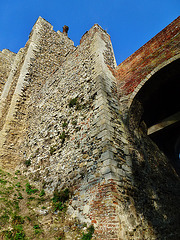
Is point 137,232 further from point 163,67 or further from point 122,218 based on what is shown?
point 163,67

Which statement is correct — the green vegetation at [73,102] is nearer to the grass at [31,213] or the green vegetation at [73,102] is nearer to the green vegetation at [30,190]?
the grass at [31,213]

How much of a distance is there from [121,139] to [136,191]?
1.39m

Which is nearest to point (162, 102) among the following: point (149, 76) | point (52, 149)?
point (149, 76)

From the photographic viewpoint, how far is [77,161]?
483cm

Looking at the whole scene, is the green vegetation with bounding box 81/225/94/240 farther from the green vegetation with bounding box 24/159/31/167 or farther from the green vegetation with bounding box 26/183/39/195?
the green vegetation with bounding box 24/159/31/167

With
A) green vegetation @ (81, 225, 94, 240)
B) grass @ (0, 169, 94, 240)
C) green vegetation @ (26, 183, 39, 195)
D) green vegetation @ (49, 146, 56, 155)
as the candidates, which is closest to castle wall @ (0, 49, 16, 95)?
green vegetation @ (49, 146, 56, 155)

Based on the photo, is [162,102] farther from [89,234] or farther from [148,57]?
[89,234]

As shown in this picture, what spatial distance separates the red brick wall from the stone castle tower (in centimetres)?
4

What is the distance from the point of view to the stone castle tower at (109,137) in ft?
12.6

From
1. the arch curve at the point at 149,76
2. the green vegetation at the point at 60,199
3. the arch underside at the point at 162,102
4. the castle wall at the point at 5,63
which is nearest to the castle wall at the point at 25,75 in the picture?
the castle wall at the point at 5,63

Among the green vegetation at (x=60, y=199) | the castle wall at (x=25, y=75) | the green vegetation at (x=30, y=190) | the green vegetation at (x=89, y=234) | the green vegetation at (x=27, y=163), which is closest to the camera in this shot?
the green vegetation at (x=89, y=234)

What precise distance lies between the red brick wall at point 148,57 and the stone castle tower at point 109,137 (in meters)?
0.04

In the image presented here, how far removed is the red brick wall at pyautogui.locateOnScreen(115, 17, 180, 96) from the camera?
5445 millimetres

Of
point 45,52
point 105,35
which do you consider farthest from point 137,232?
point 45,52
